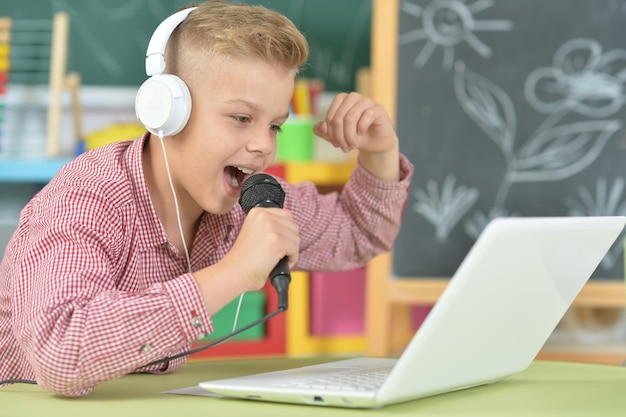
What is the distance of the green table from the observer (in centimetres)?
74

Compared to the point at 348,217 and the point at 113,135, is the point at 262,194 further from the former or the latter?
the point at 113,135

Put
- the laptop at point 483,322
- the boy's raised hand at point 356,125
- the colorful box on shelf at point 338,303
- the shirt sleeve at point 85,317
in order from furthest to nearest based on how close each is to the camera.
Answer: the colorful box on shelf at point 338,303 < the boy's raised hand at point 356,125 < the shirt sleeve at point 85,317 < the laptop at point 483,322

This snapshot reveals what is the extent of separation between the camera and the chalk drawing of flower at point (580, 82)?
2520 millimetres

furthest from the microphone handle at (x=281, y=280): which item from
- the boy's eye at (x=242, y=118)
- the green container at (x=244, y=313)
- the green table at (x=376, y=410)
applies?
the green container at (x=244, y=313)

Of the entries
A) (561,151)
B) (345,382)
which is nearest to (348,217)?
(345,382)

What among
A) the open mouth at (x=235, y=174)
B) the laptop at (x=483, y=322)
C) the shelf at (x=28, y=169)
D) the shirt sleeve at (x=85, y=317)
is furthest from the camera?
the shelf at (x=28, y=169)

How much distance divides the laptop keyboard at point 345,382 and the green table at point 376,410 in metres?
0.02

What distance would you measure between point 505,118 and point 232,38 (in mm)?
1529

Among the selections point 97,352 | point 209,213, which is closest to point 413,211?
point 209,213

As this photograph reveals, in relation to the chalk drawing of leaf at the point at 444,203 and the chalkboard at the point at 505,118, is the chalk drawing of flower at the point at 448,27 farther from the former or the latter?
the chalk drawing of leaf at the point at 444,203

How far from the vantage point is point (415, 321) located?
3.01m

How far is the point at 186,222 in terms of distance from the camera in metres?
1.27

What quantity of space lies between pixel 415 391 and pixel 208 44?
0.62 m

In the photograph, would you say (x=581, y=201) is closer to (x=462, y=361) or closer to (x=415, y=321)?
(x=415, y=321)
